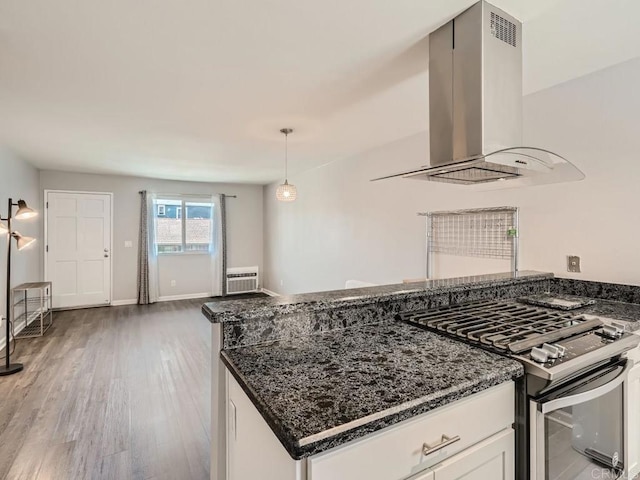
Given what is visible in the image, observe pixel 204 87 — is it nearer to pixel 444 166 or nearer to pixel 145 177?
pixel 444 166

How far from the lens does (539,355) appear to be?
3.74 feet

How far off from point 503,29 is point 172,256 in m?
6.42

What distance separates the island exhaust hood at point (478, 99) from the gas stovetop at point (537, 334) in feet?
2.32

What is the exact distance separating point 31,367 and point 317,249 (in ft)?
11.9

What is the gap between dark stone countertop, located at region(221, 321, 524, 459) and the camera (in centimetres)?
80

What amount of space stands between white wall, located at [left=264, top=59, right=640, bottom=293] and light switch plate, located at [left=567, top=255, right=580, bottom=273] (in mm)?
29

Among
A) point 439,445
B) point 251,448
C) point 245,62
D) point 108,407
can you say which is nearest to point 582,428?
point 439,445

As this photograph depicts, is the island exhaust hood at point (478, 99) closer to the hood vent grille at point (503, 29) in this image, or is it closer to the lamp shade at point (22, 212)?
the hood vent grille at point (503, 29)

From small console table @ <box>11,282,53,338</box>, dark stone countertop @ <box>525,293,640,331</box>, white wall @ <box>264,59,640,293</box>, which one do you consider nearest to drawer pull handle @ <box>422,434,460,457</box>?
dark stone countertop @ <box>525,293,640,331</box>

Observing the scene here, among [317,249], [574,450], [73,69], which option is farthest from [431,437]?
[317,249]

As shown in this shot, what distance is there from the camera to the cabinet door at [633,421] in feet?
4.99

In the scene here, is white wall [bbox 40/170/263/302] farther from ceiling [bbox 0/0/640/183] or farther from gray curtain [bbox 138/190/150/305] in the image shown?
ceiling [bbox 0/0/640/183]

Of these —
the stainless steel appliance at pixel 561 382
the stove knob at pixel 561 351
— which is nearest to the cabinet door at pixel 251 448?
the stainless steel appliance at pixel 561 382

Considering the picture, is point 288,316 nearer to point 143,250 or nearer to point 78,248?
point 143,250
